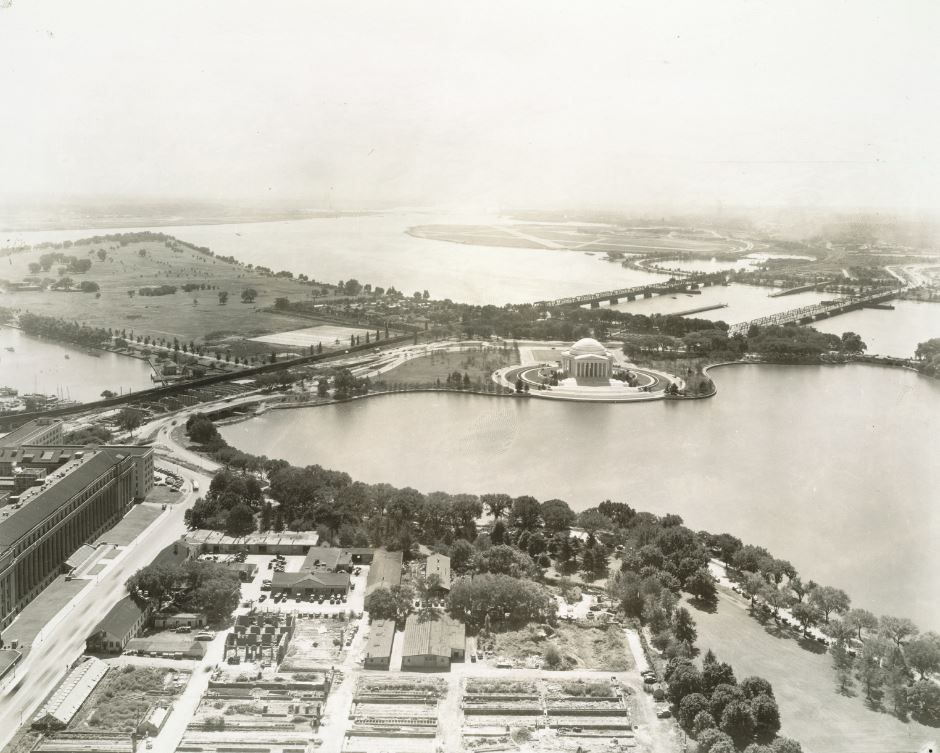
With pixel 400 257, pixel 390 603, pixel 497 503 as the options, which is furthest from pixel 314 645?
pixel 400 257

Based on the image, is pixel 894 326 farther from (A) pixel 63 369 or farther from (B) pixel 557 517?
(A) pixel 63 369

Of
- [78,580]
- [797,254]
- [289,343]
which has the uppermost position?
[797,254]

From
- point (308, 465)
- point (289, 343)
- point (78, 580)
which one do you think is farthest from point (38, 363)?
point (78, 580)

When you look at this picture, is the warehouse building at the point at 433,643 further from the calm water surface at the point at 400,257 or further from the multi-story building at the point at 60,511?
the calm water surface at the point at 400,257

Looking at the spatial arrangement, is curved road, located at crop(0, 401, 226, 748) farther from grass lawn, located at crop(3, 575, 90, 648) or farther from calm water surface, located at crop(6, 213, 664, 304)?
calm water surface, located at crop(6, 213, 664, 304)

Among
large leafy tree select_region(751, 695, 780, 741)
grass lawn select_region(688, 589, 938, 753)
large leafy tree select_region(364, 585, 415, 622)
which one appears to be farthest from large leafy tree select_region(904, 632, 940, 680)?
large leafy tree select_region(364, 585, 415, 622)

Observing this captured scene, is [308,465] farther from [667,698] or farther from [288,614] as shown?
[667,698]

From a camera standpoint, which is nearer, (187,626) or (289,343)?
(187,626)
